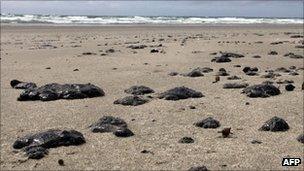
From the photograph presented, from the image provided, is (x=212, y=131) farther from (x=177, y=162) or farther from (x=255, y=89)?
(x=255, y=89)

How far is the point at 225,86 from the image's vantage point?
1503 centimetres

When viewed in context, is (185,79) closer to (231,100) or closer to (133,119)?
(231,100)

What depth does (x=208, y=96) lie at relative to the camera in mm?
13711

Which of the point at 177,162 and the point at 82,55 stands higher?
the point at 177,162

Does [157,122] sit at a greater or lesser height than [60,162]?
lesser

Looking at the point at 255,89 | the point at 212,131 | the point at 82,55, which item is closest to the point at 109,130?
the point at 212,131

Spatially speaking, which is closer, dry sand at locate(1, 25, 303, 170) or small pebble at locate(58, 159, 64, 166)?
small pebble at locate(58, 159, 64, 166)

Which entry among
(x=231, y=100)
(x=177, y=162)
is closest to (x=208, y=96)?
(x=231, y=100)

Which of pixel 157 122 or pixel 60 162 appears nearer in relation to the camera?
pixel 60 162

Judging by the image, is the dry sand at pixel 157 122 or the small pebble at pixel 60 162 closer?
the small pebble at pixel 60 162

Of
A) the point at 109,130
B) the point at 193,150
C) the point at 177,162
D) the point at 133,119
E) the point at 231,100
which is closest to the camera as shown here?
the point at 177,162

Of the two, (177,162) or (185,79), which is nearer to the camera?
(177,162)

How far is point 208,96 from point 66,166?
19.9 feet

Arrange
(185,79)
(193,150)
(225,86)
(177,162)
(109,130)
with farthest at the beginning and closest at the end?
(185,79)
(225,86)
(109,130)
(193,150)
(177,162)
